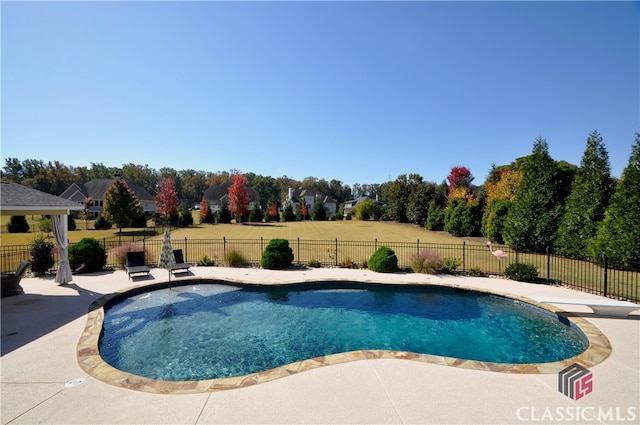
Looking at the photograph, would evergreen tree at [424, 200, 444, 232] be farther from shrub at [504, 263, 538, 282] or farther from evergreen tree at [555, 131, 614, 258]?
shrub at [504, 263, 538, 282]

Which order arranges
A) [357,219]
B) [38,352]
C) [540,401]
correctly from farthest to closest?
[357,219] → [38,352] → [540,401]

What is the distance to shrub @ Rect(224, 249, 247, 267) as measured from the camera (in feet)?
47.4

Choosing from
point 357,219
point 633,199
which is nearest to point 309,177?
point 357,219

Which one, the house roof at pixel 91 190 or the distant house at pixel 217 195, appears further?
the distant house at pixel 217 195

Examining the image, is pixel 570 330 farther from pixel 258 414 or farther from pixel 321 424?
pixel 258 414

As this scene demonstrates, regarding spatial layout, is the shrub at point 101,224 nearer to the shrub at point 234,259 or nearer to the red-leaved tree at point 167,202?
the red-leaved tree at point 167,202

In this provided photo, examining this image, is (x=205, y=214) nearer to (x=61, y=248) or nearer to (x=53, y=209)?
(x=61, y=248)

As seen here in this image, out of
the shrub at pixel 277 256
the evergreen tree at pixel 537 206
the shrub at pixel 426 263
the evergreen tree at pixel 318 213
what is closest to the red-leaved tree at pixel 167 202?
the evergreen tree at pixel 318 213

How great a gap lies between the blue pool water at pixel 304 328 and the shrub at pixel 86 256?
13.8ft

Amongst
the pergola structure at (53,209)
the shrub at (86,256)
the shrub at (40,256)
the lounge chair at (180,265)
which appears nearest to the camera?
the pergola structure at (53,209)

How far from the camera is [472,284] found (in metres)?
11.4

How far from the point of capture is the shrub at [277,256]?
1388cm

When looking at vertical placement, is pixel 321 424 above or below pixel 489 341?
above

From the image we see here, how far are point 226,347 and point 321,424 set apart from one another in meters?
4.27
